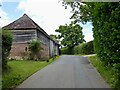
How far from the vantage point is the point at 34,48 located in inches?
1446

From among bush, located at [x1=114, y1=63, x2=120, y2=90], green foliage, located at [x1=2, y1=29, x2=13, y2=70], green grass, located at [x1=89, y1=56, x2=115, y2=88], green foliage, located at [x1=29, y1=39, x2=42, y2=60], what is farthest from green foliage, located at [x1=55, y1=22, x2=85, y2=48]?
bush, located at [x1=114, y1=63, x2=120, y2=90]

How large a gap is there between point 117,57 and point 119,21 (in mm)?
1632

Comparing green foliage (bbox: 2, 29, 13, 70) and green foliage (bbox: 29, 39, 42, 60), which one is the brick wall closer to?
green foliage (bbox: 29, 39, 42, 60)

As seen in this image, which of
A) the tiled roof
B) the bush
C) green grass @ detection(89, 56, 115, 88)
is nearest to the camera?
the bush

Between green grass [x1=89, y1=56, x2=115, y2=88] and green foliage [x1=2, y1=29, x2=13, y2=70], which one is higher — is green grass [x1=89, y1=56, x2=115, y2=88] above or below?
below

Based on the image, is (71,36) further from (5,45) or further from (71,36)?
(5,45)

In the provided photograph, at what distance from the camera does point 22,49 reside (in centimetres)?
3838

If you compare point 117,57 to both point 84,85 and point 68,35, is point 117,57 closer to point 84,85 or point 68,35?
point 84,85

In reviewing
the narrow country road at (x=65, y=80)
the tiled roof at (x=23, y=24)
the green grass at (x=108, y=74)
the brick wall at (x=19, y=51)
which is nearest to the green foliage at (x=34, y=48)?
the brick wall at (x=19, y=51)

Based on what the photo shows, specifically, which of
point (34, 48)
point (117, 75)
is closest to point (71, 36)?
point (34, 48)

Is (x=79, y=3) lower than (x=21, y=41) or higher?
higher

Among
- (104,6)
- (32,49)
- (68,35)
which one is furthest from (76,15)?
(68,35)

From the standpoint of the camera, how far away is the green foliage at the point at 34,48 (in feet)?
120

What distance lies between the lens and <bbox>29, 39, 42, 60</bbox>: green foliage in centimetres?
3647
